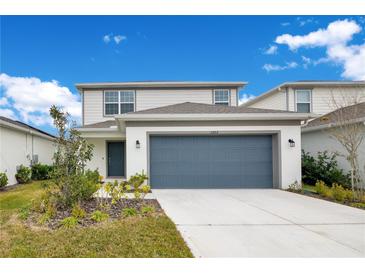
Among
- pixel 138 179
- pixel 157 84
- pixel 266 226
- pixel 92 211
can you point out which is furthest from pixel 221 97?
pixel 92 211

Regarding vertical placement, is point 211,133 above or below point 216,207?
above

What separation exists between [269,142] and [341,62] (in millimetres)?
8431

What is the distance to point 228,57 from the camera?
50.9ft

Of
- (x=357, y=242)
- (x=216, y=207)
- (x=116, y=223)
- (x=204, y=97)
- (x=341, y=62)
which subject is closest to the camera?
(x=357, y=242)

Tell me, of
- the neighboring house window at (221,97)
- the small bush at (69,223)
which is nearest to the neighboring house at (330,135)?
the neighboring house window at (221,97)

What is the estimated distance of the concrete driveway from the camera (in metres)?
3.76

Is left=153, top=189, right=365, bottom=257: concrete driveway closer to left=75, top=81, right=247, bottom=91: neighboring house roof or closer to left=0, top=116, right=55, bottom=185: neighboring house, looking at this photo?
left=0, top=116, right=55, bottom=185: neighboring house

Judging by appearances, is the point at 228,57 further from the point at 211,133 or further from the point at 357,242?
the point at 357,242

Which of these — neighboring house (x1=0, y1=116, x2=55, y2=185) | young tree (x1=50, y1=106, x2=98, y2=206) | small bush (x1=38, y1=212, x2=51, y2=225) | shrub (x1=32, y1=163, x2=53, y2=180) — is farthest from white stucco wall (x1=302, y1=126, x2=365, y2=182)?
shrub (x1=32, y1=163, x2=53, y2=180)

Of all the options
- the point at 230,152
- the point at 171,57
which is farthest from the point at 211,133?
the point at 171,57

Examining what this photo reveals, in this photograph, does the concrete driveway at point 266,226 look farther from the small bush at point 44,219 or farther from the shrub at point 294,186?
the small bush at point 44,219

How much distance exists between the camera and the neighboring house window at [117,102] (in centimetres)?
1474

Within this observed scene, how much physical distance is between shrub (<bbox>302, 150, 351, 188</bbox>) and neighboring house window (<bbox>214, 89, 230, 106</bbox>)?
5750 millimetres

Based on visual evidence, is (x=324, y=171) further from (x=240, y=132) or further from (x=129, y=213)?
(x=129, y=213)
